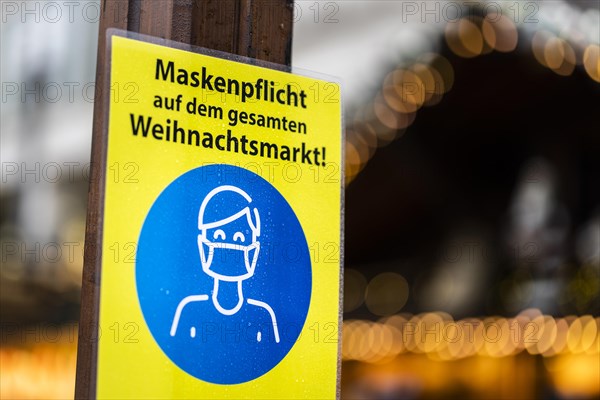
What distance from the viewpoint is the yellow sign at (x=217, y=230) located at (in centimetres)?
151

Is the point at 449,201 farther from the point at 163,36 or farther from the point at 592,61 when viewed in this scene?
the point at 163,36

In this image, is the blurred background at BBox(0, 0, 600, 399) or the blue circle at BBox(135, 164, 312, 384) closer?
the blue circle at BBox(135, 164, 312, 384)

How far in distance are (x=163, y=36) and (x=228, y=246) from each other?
0.39 metres

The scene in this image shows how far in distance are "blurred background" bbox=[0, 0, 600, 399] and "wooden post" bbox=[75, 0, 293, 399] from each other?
3.15 m

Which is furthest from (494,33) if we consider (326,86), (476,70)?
(326,86)

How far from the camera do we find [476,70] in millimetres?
6359

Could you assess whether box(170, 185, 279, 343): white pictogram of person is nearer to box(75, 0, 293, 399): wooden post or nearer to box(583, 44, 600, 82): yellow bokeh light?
box(75, 0, 293, 399): wooden post

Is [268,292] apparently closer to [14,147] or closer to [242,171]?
[242,171]

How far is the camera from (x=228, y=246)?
163 cm

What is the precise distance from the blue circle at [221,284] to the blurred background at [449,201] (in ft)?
11.2

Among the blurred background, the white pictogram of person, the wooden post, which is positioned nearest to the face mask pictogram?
the white pictogram of person

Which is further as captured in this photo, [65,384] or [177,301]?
[65,384]

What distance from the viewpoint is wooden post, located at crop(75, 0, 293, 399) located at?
1521mm

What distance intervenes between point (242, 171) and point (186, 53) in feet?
0.73
